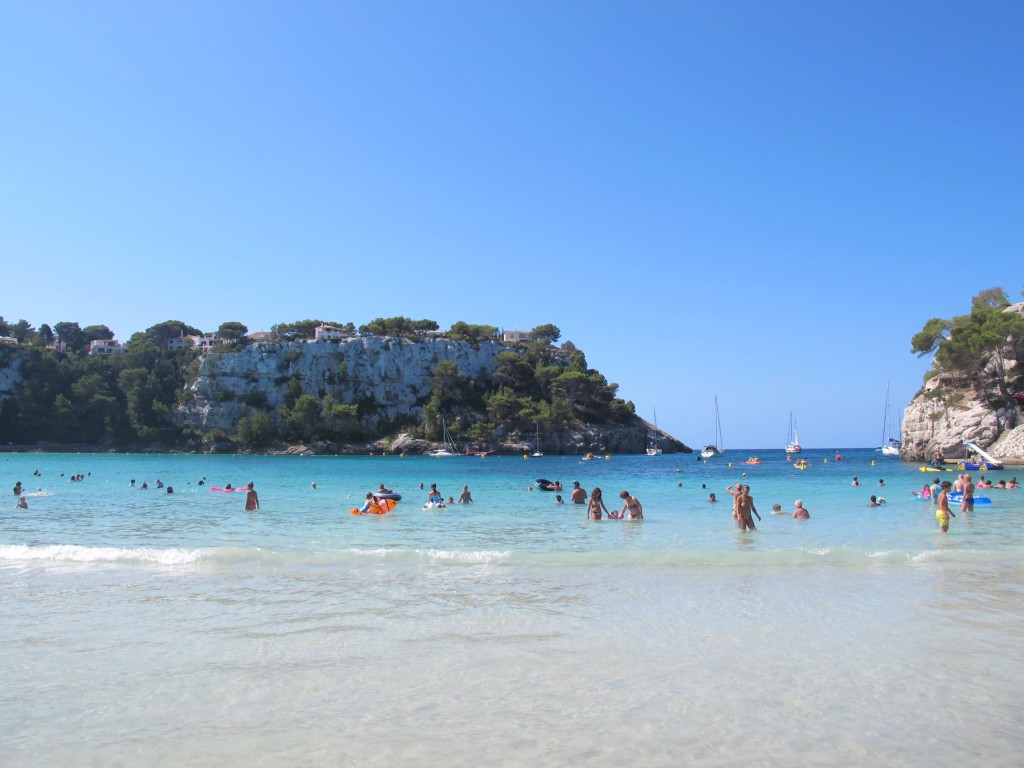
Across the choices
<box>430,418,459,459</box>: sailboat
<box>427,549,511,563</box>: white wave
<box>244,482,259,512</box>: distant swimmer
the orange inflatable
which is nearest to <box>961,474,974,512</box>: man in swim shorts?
<box>427,549,511,563</box>: white wave

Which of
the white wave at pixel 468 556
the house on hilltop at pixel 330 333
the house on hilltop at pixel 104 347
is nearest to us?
the white wave at pixel 468 556

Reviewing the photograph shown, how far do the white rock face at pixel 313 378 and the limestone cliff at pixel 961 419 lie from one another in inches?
2939

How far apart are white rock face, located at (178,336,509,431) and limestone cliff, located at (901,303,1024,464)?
74.7 m

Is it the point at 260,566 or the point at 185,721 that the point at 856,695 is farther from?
the point at 260,566

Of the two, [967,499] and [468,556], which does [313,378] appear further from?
[468,556]

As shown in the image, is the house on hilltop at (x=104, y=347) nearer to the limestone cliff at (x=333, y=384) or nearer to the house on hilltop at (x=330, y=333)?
the limestone cliff at (x=333, y=384)

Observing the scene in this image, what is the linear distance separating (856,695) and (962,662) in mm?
1772

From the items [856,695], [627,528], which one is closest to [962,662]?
[856,695]

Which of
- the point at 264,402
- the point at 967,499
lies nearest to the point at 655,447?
the point at 264,402

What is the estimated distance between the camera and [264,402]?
11706 centimetres

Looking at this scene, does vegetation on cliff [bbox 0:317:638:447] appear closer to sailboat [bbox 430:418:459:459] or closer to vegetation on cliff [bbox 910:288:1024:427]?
sailboat [bbox 430:418:459:459]

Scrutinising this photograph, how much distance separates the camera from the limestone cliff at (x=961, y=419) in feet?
195

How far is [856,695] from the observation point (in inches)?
253

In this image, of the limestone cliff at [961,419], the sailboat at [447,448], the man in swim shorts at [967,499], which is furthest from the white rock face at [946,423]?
the sailboat at [447,448]
